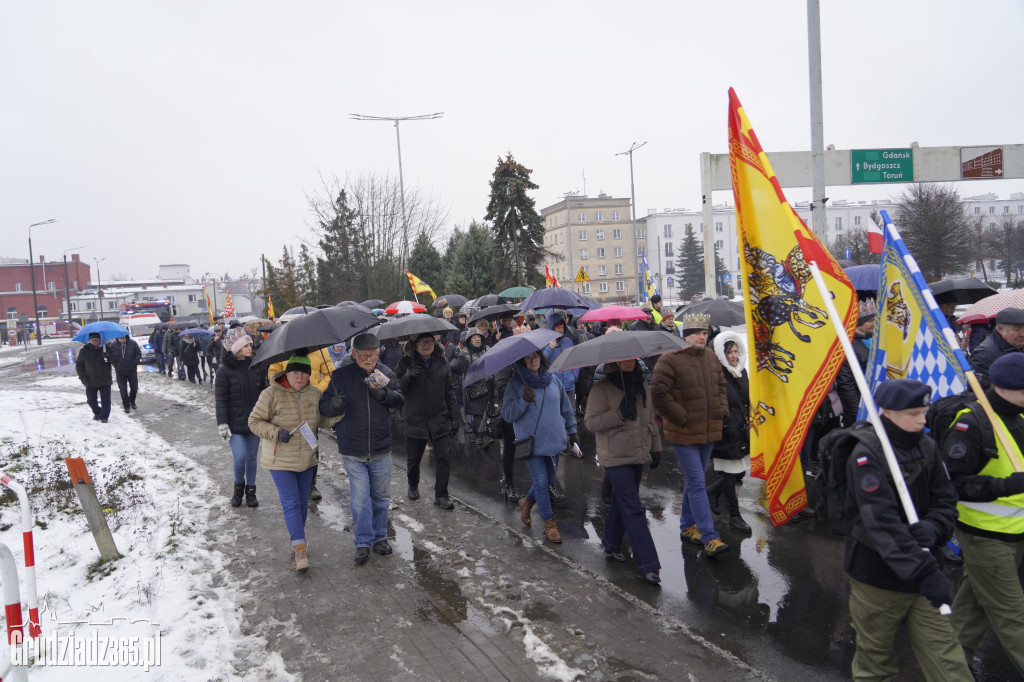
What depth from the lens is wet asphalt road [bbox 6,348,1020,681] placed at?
4.40 meters

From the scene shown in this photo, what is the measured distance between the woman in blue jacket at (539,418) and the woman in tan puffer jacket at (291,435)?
71.7 inches

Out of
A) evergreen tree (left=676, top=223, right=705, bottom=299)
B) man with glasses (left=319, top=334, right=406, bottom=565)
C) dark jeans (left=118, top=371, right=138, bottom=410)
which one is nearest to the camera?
man with glasses (left=319, top=334, right=406, bottom=565)

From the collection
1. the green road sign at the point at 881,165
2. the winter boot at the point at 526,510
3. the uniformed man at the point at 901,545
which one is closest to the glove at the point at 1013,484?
the uniformed man at the point at 901,545

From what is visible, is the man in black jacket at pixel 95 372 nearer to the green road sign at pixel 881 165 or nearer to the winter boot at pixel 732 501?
the winter boot at pixel 732 501

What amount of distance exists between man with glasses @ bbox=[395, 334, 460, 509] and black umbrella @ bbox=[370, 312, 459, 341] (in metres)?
0.46

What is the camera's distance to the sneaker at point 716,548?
593 cm

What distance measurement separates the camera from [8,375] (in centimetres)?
2864

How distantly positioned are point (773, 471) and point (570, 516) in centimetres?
277

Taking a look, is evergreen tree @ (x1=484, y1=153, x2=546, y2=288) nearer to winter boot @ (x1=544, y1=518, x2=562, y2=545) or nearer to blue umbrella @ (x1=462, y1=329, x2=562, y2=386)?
blue umbrella @ (x1=462, y1=329, x2=562, y2=386)

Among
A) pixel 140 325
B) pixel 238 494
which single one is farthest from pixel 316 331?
pixel 140 325

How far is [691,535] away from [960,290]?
5.94 metres

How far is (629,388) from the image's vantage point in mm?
5840

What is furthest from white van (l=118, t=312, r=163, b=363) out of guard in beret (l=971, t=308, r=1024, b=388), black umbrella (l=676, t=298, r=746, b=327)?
guard in beret (l=971, t=308, r=1024, b=388)

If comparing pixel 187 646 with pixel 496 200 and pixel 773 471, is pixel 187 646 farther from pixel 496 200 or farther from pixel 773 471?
pixel 496 200
